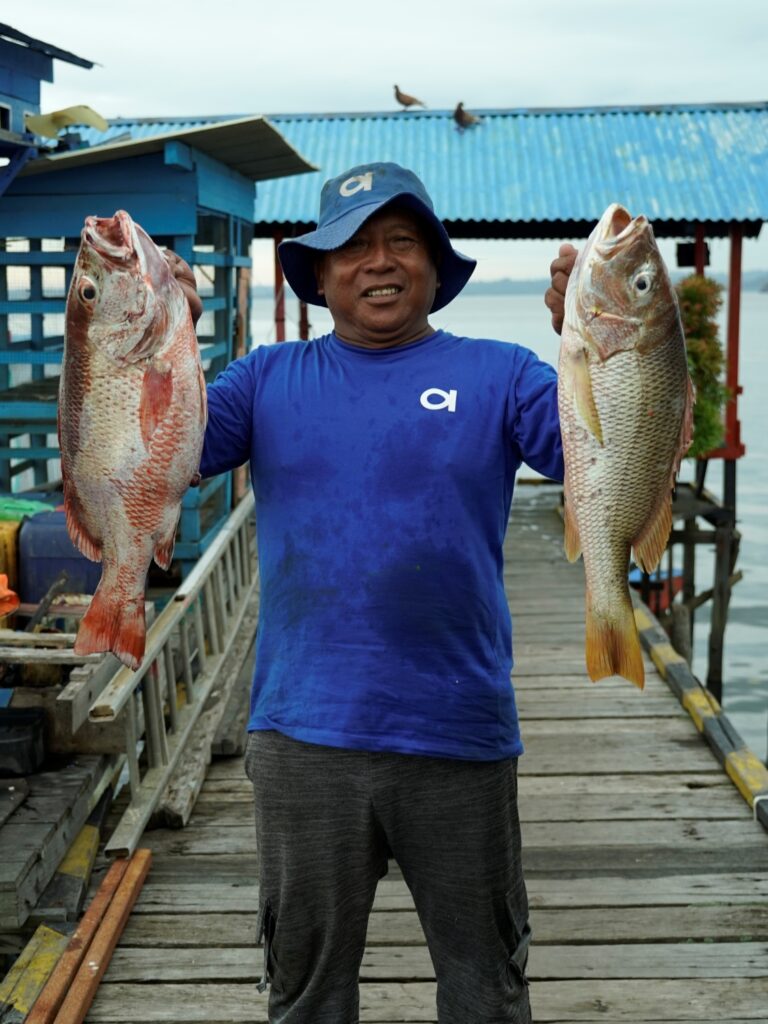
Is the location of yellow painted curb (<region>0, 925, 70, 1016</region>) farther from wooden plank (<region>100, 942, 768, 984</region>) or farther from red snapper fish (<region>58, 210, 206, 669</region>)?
red snapper fish (<region>58, 210, 206, 669</region>)

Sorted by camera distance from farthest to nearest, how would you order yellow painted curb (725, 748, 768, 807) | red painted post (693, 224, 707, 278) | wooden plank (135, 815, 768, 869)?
red painted post (693, 224, 707, 278) → yellow painted curb (725, 748, 768, 807) → wooden plank (135, 815, 768, 869)

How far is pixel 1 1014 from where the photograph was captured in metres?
3.55

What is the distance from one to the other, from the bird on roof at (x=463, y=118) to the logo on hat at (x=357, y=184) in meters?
12.3

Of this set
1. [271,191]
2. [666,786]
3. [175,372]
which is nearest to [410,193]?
[175,372]

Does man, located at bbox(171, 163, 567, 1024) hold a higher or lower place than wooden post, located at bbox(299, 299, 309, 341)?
lower

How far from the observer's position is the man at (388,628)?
7.97 ft

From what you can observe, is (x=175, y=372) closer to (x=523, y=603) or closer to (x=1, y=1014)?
(x=1, y=1014)

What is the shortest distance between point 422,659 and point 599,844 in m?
2.90

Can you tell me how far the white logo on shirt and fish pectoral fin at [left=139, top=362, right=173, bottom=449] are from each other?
555 mm

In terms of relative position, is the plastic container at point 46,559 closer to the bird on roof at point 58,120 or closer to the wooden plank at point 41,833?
the wooden plank at point 41,833

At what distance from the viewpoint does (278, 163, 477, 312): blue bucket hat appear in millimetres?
2443

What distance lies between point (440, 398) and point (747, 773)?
3.80m

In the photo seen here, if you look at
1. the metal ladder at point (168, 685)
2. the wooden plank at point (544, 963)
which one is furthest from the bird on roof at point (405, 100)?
the wooden plank at point (544, 963)

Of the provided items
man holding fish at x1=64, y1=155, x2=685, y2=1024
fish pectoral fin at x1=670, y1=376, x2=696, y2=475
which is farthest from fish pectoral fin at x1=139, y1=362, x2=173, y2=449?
fish pectoral fin at x1=670, y1=376, x2=696, y2=475
